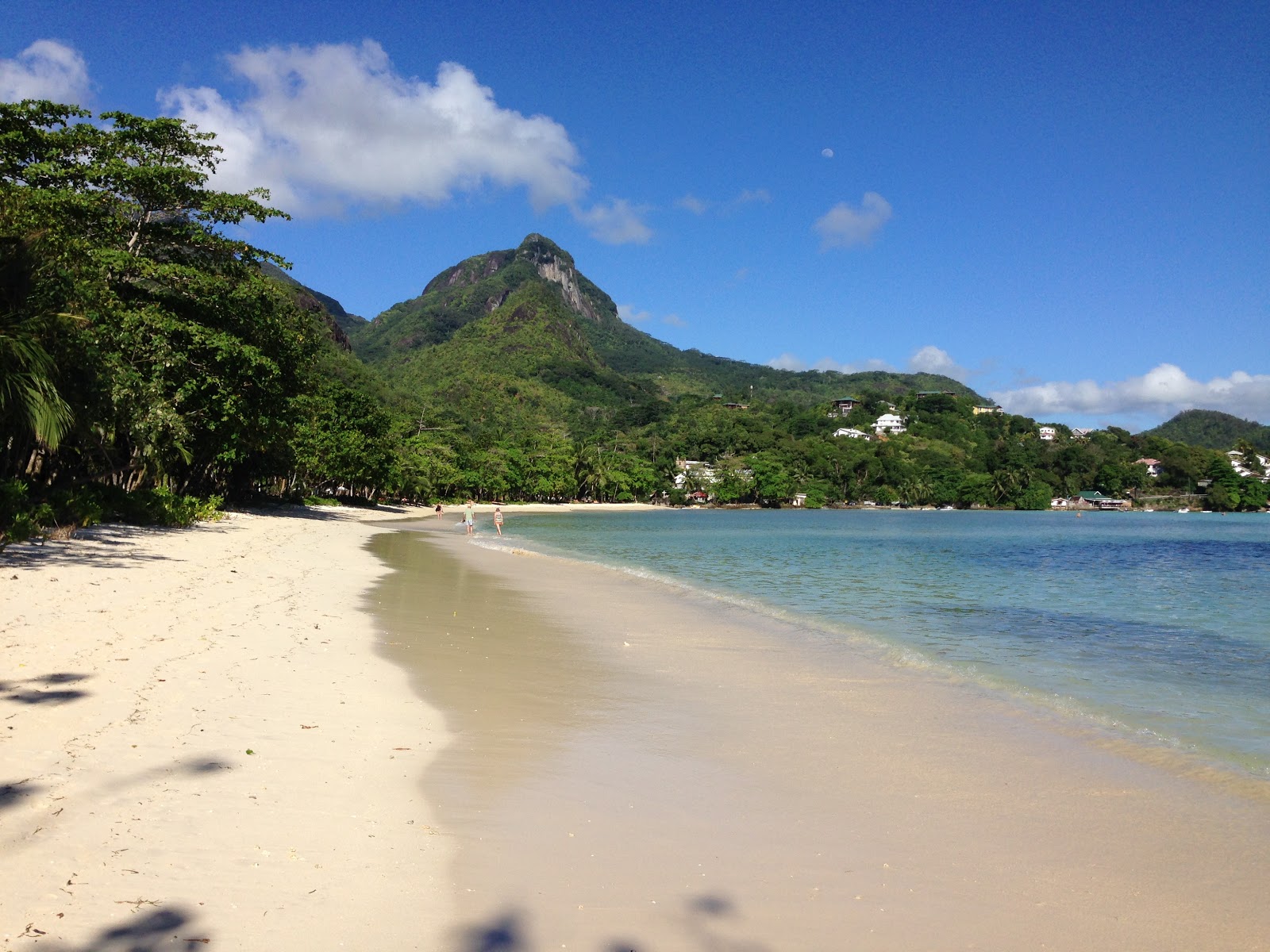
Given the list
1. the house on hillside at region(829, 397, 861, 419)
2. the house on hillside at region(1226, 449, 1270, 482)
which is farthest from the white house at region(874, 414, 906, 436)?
the house on hillside at region(1226, 449, 1270, 482)

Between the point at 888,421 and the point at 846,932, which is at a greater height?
the point at 888,421

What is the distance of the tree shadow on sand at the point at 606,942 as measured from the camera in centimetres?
318

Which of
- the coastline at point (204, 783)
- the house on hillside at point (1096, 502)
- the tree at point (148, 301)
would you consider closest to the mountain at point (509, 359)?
the house on hillside at point (1096, 502)

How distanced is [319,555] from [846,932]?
18.5 meters

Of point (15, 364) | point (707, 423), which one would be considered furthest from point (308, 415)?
point (707, 423)

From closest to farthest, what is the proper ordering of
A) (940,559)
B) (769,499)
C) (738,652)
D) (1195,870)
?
1. (1195,870)
2. (738,652)
3. (940,559)
4. (769,499)

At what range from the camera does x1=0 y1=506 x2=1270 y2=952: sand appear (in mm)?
3369

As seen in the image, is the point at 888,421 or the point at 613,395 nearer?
the point at 613,395

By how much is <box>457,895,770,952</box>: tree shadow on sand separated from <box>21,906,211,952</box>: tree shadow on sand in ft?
3.19

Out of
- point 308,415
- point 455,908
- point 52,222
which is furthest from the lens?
point 308,415

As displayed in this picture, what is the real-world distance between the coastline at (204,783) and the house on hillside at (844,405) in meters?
180

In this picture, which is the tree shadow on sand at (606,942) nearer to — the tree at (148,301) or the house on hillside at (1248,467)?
the tree at (148,301)

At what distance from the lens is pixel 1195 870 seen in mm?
4227

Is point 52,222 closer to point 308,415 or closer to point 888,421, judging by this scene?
point 308,415
